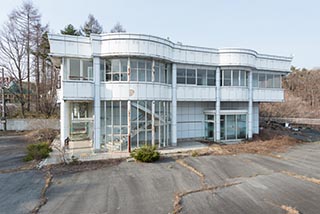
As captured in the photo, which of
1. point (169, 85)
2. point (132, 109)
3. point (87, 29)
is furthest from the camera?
point (87, 29)

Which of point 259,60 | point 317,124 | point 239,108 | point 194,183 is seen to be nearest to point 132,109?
point 194,183

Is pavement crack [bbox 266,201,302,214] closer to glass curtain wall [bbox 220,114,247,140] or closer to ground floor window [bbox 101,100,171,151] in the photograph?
ground floor window [bbox 101,100,171,151]

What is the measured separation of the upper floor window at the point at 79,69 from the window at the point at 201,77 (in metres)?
9.16

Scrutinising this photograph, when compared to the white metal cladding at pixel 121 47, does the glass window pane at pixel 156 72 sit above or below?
below

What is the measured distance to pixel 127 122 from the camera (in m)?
15.4

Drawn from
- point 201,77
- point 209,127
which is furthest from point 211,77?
point 209,127

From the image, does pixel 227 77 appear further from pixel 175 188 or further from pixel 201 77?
pixel 175 188

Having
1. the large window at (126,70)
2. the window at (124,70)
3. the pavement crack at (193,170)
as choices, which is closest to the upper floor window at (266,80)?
the large window at (126,70)

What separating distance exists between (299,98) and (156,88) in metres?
41.6

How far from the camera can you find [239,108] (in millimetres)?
20562

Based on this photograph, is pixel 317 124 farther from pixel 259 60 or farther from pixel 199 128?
pixel 199 128

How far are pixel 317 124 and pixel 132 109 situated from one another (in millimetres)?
33186

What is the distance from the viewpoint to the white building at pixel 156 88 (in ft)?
47.7

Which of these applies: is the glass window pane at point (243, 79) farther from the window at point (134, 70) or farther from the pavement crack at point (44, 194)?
the pavement crack at point (44, 194)
